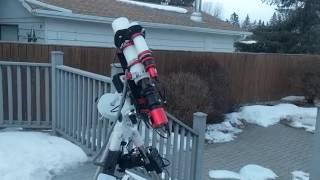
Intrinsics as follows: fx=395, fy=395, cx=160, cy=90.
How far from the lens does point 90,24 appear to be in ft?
36.8

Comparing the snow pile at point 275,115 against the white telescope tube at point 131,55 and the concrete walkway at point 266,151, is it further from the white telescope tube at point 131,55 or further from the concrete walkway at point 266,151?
the white telescope tube at point 131,55

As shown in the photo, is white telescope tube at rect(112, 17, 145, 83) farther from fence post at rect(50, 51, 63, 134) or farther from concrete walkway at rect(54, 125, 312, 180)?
concrete walkway at rect(54, 125, 312, 180)

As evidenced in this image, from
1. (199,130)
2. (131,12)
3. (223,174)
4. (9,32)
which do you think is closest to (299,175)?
(223,174)

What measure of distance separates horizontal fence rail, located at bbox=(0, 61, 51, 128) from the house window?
5.82m

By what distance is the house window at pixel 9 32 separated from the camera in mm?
11539

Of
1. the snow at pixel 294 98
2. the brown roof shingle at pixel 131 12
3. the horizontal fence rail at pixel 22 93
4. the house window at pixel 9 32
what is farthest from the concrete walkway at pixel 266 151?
the house window at pixel 9 32

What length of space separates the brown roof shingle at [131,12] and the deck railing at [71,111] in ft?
17.0

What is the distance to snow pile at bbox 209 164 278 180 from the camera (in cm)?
653

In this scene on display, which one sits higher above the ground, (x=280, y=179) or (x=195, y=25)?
(x=195, y=25)

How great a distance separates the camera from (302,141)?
9.39 m

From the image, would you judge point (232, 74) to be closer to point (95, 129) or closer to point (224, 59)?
point (224, 59)

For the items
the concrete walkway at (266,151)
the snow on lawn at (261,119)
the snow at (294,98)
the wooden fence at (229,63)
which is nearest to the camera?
the concrete walkway at (266,151)

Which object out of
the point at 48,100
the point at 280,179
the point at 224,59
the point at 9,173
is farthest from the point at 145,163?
the point at 224,59

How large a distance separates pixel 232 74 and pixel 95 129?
308 inches
